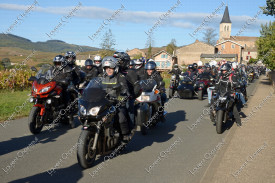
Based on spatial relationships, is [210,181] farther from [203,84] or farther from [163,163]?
[203,84]

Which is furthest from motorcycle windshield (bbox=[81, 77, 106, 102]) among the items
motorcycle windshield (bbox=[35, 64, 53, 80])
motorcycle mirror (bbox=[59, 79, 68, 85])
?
motorcycle windshield (bbox=[35, 64, 53, 80])

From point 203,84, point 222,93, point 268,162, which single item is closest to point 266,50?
point 203,84

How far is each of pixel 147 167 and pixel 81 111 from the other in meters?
1.56

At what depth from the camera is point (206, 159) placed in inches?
249

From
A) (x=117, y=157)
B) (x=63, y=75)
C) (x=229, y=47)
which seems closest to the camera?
(x=117, y=157)

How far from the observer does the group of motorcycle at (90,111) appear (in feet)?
17.3

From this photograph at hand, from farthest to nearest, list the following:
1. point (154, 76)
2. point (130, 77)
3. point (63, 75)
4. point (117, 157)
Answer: point (154, 76), point (63, 75), point (130, 77), point (117, 157)

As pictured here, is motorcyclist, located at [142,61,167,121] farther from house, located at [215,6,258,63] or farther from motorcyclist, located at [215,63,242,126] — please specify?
house, located at [215,6,258,63]

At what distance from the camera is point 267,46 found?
92.3 ft

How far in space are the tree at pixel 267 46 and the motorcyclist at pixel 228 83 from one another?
17464 millimetres

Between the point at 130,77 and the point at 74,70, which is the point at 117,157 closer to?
the point at 130,77

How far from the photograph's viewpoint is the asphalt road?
519cm

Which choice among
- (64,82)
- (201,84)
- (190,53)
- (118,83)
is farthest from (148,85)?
(190,53)

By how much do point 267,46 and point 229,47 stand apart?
240ft
